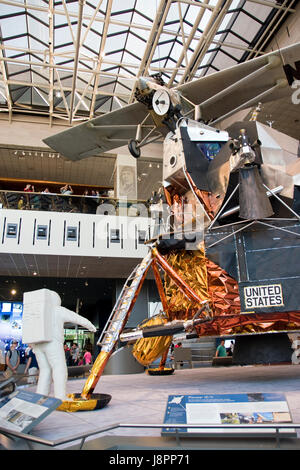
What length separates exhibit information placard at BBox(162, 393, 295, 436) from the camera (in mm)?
2311

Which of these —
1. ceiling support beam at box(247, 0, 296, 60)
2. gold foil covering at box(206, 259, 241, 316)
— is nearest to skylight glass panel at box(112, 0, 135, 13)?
ceiling support beam at box(247, 0, 296, 60)

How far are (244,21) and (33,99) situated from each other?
10163 millimetres

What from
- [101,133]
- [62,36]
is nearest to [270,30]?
[62,36]

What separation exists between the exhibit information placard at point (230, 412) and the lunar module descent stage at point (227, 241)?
1702 mm

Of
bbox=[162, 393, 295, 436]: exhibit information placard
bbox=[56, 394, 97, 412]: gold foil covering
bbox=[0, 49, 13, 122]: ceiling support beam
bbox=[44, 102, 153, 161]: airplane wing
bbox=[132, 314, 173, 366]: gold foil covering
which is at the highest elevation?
bbox=[0, 49, 13, 122]: ceiling support beam

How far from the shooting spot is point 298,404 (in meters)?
3.55

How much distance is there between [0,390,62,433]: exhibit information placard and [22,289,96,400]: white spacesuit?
1.10m

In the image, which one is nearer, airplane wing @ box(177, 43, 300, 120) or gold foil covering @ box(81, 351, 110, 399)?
gold foil covering @ box(81, 351, 110, 399)

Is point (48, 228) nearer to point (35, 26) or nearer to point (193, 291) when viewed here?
point (35, 26)

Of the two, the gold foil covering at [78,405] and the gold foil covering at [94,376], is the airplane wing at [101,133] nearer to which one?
the gold foil covering at [94,376]

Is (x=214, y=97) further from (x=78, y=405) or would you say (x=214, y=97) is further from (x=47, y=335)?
(x=78, y=405)

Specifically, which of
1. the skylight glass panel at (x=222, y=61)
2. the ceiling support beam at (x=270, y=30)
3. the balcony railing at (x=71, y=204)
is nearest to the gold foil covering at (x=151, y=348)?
the balcony railing at (x=71, y=204)

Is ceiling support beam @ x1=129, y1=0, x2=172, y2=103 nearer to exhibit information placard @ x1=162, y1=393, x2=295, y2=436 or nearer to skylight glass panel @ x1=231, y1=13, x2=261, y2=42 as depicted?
skylight glass panel @ x1=231, y1=13, x2=261, y2=42

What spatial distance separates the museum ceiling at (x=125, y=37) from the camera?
12.1 metres
